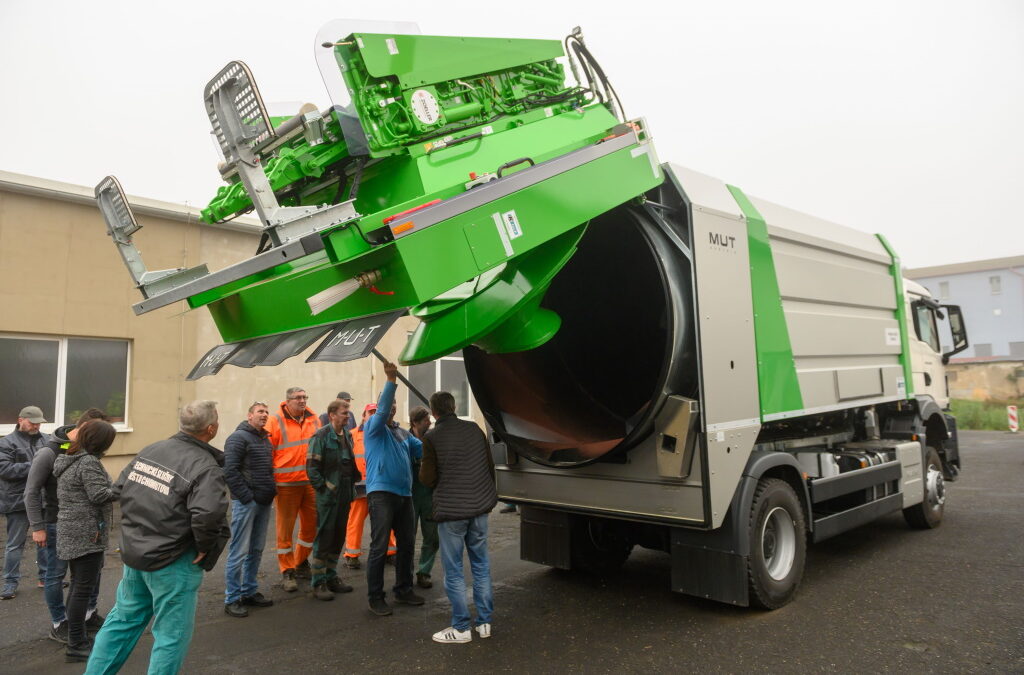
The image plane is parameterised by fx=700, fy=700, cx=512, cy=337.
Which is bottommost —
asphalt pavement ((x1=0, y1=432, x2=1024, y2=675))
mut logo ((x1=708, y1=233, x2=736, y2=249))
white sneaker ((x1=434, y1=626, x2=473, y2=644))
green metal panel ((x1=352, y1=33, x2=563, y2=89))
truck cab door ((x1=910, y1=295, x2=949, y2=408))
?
asphalt pavement ((x1=0, y1=432, x2=1024, y2=675))

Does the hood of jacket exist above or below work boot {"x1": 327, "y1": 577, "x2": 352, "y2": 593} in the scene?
above

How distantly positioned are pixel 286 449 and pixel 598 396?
2.61 meters

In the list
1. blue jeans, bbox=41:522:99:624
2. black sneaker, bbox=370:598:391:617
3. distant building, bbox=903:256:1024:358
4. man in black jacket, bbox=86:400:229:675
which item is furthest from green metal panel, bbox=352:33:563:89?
distant building, bbox=903:256:1024:358

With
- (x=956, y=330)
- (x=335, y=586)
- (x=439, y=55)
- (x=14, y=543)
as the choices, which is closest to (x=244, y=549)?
(x=335, y=586)

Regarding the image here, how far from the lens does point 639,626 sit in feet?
14.8

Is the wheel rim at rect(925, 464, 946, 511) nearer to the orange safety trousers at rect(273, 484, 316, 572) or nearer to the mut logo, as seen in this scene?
the mut logo

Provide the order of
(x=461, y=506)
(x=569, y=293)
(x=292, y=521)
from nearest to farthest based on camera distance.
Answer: (x=461, y=506) < (x=292, y=521) < (x=569, y=293)

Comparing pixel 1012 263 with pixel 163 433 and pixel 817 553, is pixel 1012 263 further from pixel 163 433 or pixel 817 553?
pixel 163 433

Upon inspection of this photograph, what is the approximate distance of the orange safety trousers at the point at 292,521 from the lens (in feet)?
18.7

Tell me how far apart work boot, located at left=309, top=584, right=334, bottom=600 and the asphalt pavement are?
2.4 inches

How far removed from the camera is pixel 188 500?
129 inches

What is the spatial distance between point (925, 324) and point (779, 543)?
457 cm

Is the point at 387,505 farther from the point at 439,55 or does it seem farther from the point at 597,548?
the point at 439,55

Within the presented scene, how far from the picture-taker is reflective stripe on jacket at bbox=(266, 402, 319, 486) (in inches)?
223
